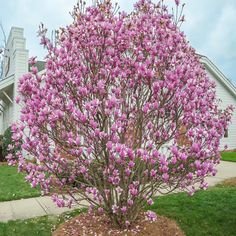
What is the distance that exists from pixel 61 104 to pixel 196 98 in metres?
1.72

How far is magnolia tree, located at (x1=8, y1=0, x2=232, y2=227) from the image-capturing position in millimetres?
4230

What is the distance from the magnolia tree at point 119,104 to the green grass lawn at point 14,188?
148 inches

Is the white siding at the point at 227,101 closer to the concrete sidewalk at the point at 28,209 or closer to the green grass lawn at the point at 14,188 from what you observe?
the green grass lawn at the point at 14,188

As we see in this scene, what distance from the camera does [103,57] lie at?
15.2 feet

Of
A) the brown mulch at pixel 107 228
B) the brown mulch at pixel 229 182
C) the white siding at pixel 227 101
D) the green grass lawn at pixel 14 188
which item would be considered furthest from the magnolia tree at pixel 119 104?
the white siding at pixel 227 101

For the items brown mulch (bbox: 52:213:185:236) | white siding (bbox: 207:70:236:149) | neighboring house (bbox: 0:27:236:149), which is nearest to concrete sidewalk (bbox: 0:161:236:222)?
brown mulch (bbox: 52:213:185:236)

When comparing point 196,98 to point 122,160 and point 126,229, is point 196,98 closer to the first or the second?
point 122,160

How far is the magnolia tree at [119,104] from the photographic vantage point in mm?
4230

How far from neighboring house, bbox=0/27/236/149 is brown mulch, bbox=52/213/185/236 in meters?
10.5

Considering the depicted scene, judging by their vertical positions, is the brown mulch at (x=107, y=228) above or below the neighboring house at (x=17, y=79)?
below

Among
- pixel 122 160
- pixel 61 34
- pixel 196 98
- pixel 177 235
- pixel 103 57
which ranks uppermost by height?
pixel 61 34

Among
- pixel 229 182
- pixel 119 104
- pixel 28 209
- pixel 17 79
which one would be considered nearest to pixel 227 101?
pixel 229 182

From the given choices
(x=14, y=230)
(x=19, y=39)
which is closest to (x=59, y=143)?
(x=14, y=230)

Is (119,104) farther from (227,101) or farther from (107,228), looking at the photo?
(227,101)
